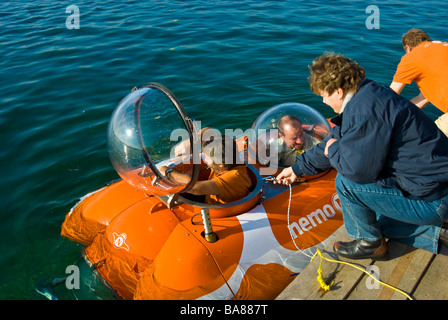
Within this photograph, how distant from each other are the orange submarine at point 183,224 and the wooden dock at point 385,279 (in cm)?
40

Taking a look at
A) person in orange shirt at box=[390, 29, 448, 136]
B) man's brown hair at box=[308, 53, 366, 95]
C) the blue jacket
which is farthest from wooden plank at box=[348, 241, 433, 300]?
person in orange shirt at box=[390, 29, 448, 136]

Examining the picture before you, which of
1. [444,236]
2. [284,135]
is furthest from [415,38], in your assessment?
[444,236]

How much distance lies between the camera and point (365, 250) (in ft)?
9.04

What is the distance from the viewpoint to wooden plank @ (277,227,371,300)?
102 inches

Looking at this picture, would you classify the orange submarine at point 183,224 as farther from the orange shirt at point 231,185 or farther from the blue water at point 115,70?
the blue water at point 115,70

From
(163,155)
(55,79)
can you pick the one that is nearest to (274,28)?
(55,79)

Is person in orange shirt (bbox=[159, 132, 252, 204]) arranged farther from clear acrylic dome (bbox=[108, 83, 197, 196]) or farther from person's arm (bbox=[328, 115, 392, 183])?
person's arm (bbox=[328, 115, 392, 183])

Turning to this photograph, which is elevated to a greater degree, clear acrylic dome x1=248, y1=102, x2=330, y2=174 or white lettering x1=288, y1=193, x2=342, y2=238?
clear acrylic dome x1=248, y1=102, x2=330, y2=174

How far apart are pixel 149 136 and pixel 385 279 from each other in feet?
6.61

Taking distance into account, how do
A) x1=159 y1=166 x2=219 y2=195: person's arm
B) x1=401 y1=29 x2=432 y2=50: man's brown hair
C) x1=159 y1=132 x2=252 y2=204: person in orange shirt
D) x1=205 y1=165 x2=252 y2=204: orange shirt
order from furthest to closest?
x1=401 y1=29 x2=432 y2=50: man's brown hair → x1=205 y1=165 x2=252 y2=204: orange shirt → x1=159 y1=132 x2=252 y2=204: person in orange shirt → x1=159 y1=166 x2=219 y2=195: person's arm

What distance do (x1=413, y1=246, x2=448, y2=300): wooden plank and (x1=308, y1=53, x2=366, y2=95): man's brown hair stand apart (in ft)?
4.80

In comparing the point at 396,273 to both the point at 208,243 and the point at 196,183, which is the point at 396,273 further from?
the point at 196,183

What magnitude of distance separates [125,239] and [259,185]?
1363 millimetres
